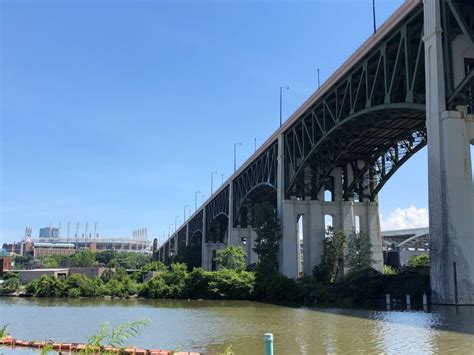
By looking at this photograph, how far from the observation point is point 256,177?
81375 mm

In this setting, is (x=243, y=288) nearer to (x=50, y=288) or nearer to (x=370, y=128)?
(x=370, y=128)

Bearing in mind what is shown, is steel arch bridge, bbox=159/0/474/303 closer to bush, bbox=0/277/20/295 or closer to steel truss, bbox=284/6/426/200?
steel truss, bbox=284/6/426/200

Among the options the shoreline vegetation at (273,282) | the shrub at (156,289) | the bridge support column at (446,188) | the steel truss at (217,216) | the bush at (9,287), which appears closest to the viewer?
the bridge support column at (446,188)

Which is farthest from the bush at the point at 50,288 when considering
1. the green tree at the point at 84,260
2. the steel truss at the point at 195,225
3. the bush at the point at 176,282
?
the green tree at the point at 84,260

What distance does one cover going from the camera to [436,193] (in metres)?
33.3

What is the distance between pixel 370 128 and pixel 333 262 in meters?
18.3

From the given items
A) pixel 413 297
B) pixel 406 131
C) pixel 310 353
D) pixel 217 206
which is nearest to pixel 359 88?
pixel 406 131

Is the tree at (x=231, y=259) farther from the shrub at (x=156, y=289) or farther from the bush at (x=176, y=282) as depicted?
the shrub at (x=156, y=289)

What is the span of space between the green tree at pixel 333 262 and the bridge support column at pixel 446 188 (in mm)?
28077

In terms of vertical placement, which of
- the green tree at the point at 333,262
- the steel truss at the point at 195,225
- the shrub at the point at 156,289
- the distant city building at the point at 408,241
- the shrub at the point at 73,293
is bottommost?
the shrub at the point at 73,293

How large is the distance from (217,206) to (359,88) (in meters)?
71.9

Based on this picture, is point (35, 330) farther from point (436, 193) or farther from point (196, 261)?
point (196, 261)

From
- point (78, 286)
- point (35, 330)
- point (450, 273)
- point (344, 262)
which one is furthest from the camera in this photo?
point (78, 286)

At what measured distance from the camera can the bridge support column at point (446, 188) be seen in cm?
3175
